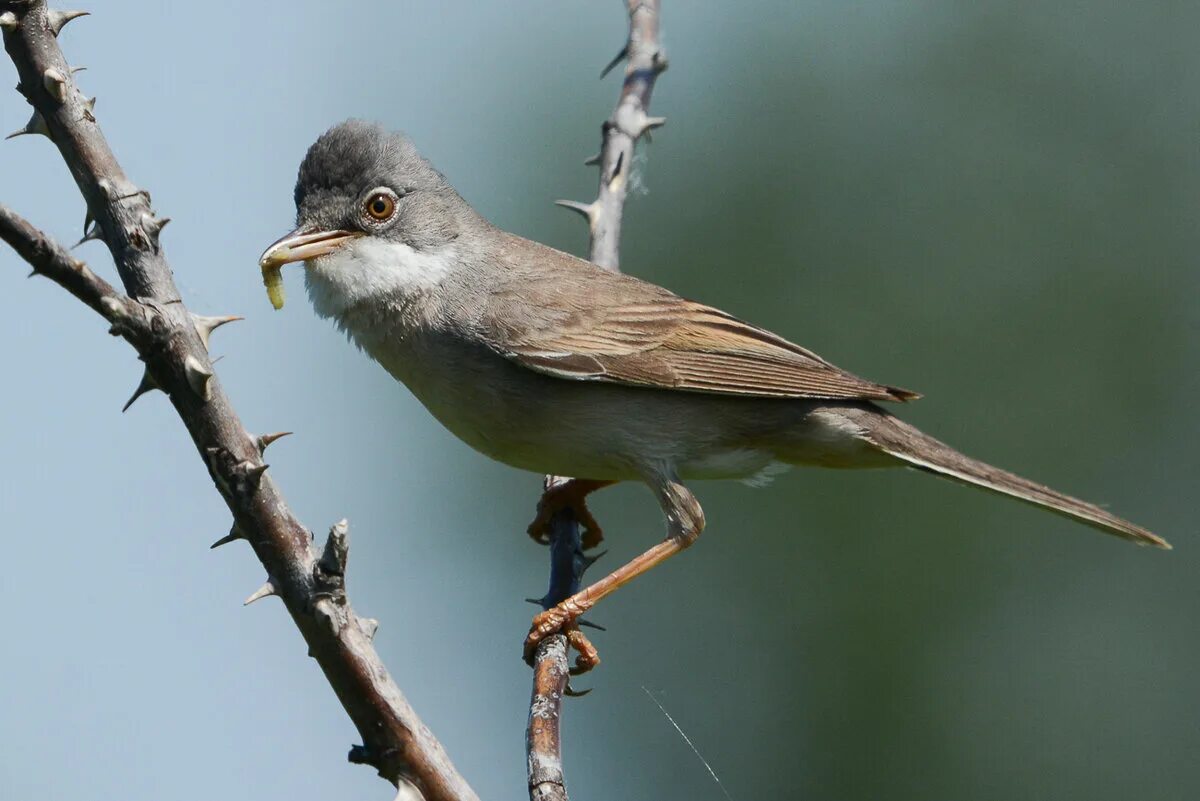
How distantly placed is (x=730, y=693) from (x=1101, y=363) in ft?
12.5

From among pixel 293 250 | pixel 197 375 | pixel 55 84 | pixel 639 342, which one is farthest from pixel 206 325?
pixel 639 342

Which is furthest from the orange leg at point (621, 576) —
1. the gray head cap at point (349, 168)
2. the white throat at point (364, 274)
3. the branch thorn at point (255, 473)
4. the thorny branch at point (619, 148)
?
the branch thorn at point (255, 473)

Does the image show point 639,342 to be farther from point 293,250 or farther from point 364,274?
point 293,250

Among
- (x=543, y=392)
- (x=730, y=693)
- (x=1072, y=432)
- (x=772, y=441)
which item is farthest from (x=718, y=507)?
(x=543, y=392)

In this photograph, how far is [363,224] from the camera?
477 centimetres

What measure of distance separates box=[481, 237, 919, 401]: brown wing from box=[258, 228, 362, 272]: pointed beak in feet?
2.08

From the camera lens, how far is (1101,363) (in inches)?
362

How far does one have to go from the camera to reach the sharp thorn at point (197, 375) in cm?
228

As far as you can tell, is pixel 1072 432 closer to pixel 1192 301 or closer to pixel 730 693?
pixel 1192 301

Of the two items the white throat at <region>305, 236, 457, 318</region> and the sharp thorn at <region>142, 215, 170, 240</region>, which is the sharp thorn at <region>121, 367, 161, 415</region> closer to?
the sharp thorn at <region>142, 215, 170, 240</region>

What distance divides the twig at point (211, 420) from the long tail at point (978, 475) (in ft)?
9.77

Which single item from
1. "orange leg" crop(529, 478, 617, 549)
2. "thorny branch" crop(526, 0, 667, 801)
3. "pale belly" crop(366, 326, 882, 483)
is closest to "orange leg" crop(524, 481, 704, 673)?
"pale belly" crop(366, 326, 882, 483)

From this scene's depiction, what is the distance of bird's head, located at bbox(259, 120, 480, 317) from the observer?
4625mm

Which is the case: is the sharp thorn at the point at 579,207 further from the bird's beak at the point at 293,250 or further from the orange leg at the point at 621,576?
the orange leg at the point at 621,576
